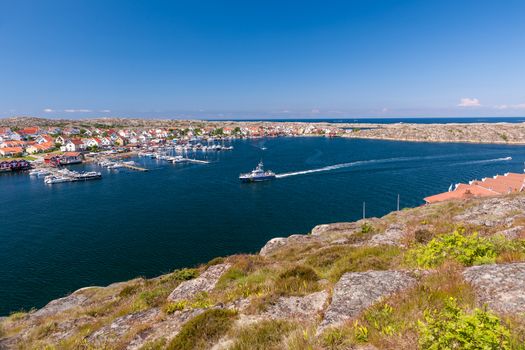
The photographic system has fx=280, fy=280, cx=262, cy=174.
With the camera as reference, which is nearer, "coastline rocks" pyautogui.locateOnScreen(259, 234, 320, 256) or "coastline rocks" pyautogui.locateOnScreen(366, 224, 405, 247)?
"coastline rocks" pyautogui.locateOnScreen(366, 224, 405, 247)

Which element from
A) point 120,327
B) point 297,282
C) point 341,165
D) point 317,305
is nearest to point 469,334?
point 317,305

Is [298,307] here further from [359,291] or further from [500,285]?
[500,285]

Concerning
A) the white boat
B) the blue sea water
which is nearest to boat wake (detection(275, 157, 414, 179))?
the blue sea water

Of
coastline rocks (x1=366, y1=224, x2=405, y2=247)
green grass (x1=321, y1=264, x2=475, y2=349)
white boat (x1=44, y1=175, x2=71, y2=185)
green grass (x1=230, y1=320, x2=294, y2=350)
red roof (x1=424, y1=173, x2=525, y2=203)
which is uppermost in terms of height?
green grass (x1=321, y1=264, x2=475, y2=349)

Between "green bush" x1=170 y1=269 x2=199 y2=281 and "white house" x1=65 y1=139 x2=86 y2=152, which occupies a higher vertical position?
"white house" x1=65 y1=139 x2=86 y2=152

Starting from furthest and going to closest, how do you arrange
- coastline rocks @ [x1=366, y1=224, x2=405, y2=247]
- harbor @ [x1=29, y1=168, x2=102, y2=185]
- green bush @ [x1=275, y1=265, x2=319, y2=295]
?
1. harbor @ [x1=29, y1=168, x2=102, y2=185]
2. coastline rocks @ [x1=366, y1=224, x2=405, y2=247]
3. green bush @ [x1=275, y1=265, x2=319, y2=295]

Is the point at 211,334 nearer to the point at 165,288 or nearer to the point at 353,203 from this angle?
the point at 165,288

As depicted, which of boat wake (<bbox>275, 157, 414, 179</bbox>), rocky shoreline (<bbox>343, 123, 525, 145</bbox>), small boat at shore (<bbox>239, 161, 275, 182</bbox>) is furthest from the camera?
rocky shoreline (<bbox>343, 123, 525, 145</bbox>)

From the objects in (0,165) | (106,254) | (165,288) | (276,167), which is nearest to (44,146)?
(0,165)

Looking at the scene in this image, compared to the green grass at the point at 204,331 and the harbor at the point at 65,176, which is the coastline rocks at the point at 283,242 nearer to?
the green grass at the point at 204,331

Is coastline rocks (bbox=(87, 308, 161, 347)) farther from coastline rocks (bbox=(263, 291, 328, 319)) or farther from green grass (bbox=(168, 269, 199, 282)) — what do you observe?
green grass (bbox=(168, 269, 199, 282))
